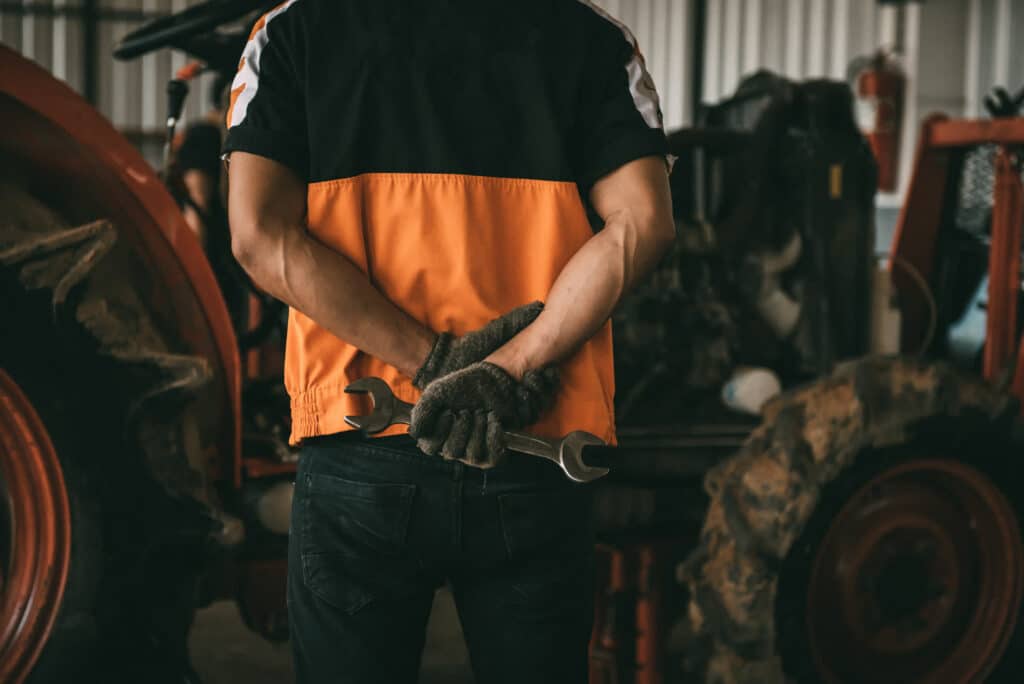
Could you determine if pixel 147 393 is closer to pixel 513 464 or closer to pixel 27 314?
pixel 27 314

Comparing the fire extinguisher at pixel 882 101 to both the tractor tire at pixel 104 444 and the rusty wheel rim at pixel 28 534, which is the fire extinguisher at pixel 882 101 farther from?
the rusty wheel rim at pixel 28 534

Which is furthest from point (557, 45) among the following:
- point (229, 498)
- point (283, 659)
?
point (283, 659)

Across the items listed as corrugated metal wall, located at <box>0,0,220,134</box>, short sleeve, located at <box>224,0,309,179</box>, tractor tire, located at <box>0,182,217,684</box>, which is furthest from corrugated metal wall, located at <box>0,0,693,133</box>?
short sleeve, located at <box>224,0,309,179</box>

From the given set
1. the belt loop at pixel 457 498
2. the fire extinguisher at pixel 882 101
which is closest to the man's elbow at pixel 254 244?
the belt loop at pixel 457 498

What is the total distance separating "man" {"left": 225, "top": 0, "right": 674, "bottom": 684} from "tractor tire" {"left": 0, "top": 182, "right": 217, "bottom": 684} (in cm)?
48

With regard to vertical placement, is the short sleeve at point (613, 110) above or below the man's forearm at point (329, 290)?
above

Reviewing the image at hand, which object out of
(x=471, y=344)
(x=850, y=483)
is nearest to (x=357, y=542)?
(x=471, y=344)

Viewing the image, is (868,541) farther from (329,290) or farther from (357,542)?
(329,290)

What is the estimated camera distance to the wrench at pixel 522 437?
4.38ft

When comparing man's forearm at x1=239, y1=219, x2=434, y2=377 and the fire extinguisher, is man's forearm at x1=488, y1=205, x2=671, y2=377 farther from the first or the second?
the fire extinguisher

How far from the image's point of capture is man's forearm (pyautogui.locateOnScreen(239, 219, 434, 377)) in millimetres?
1335

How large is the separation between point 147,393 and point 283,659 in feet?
5.64

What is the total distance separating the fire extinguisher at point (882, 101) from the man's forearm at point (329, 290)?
24.5 feet

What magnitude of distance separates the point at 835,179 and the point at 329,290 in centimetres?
198
